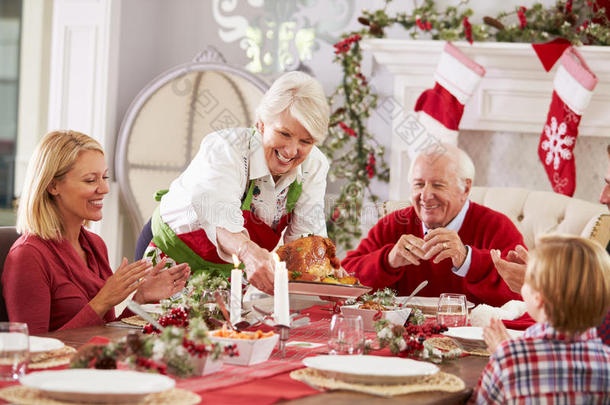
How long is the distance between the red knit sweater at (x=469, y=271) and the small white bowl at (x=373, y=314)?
0.66 metres

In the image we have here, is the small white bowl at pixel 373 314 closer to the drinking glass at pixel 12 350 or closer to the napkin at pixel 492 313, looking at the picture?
the napkin at pixel 492 313

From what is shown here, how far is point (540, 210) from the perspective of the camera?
3.45 metres

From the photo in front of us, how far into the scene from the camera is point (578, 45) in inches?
155

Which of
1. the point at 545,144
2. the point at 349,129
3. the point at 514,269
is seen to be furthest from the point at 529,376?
the point at 349,129

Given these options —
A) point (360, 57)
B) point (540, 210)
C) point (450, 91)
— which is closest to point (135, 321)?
point (540, 210)

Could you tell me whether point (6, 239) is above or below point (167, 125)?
below

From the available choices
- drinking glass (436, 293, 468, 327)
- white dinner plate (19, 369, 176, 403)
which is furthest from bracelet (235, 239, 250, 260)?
white dinner plate (19, 369, 176, 403)

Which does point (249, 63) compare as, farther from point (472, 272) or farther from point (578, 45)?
point (472, 272)

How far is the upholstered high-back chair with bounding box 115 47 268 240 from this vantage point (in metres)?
4.45

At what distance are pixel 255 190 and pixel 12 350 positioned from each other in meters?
1.28

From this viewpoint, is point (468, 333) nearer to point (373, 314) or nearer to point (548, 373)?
point (373, 314)

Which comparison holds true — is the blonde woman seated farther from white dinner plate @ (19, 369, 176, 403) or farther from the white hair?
the white hair

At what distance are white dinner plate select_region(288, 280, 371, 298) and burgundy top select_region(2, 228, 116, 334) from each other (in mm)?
485

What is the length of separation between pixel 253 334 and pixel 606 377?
2.13 ft
